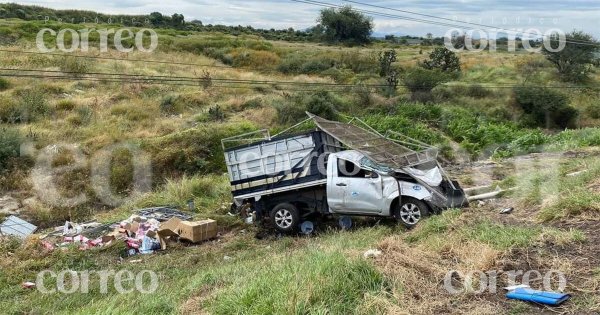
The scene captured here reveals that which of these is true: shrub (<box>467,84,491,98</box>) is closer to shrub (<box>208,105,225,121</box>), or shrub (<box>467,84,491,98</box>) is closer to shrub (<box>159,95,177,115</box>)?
shrub (<box>208,105,225,121</box>)

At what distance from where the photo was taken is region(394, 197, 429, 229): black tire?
A: 10711 mm

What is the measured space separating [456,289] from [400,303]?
80 centimetres

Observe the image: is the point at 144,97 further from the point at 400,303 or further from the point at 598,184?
the point at 400,303

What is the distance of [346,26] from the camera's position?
208ft

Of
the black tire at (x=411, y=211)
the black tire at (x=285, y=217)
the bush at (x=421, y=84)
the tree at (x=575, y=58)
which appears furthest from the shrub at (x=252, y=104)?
the tree at (x=575, y=58)

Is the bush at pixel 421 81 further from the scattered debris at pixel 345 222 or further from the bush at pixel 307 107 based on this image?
the scattered debris at pixel 345 222

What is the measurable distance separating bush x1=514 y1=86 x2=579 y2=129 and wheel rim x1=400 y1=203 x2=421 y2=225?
22.5 metres

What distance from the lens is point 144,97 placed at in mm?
26672

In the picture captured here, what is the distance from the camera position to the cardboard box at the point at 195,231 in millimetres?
11375

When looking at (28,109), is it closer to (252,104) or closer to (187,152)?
(187,152)

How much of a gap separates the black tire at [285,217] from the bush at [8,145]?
9745 mm

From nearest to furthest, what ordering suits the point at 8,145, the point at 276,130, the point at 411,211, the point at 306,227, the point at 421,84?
the point at 411,211, the point at 306,227, the point at 8,145, the point at 276,130, the point at 421,84

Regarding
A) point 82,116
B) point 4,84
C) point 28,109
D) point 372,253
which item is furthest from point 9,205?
point 4,84

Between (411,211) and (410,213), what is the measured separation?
4 centimetres
